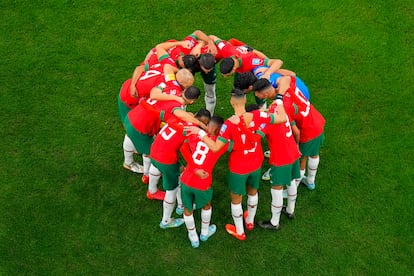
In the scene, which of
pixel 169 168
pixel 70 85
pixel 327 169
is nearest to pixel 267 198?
pixel 327 169

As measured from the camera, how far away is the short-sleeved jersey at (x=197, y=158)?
5328 mm

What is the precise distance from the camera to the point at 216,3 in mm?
9992

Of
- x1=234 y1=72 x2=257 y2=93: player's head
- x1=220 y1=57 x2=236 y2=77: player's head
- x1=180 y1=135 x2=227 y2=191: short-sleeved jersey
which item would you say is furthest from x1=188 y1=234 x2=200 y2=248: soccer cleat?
x1=220 y1=57 x2=236 y2=77: player's head

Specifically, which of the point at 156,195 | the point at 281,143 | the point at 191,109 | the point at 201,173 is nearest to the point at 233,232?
the point at 156,195

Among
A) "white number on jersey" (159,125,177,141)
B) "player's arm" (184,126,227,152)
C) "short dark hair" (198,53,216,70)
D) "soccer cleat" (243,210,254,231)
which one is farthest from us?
"soccer cleat" (243,210,254,231)

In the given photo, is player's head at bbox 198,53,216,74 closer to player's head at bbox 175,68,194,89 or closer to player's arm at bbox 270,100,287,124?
player's head at bbox 175,68,194,89

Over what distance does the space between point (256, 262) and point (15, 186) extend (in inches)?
147

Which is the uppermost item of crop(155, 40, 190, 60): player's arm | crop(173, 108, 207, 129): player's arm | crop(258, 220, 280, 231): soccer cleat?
crop(155, 40, 190, 60): player's arm

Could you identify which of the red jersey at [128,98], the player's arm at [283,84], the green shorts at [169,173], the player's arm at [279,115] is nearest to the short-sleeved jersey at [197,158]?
the green shorts at [169,173]

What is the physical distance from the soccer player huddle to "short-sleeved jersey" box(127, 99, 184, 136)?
0.01 metres

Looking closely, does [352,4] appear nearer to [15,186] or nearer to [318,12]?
[318,12]

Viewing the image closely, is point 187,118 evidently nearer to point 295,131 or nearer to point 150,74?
point 150,74

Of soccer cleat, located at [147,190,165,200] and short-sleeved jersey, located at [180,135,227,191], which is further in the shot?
soccer cleat, located at [147,190,165,200]

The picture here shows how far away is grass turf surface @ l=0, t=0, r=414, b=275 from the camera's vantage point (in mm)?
6375
